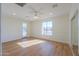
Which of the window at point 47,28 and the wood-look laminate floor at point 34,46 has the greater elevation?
the window at point 47,28

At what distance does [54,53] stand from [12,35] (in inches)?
40.0

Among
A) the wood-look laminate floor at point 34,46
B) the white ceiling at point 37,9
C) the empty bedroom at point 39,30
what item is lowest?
the wood-look laminate floor at point 34,46

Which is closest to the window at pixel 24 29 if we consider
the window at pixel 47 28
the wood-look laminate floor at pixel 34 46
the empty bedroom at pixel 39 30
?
the empty bedroom at pixel 39 30

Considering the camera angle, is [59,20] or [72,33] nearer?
[72,33]

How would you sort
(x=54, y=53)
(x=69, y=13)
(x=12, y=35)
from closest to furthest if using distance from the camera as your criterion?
(x=54, y=53), (x=69, y=13), (x=12, y=35)

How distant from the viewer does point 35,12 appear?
1.75 meters

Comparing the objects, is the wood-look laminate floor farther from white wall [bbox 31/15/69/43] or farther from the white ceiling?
the white ceiling

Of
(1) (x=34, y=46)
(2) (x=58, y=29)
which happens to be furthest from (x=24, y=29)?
(2) (x=58, y=29)

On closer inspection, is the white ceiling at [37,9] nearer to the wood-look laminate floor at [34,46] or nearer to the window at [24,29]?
the window at [24,29]

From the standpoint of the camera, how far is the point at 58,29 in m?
1.77

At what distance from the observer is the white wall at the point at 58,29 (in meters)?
1.70

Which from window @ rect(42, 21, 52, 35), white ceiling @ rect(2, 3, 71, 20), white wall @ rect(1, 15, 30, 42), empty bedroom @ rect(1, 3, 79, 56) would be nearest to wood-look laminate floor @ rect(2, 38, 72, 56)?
empty bedroom @ rect(1, 3, 79, 56)

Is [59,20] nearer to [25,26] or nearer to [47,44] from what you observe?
[47,44]

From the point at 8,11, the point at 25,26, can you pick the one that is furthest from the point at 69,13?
the point at 8,11
